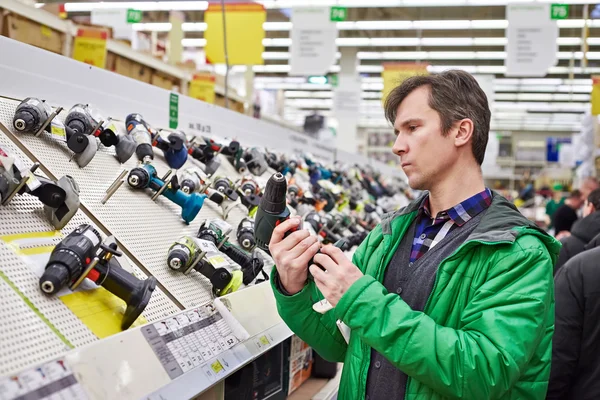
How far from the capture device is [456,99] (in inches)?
56.3

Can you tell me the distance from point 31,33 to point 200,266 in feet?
8.86

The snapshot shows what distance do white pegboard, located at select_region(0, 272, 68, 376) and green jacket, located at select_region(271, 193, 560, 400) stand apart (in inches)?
21.7

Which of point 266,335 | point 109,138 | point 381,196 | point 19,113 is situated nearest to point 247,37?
point 381,196

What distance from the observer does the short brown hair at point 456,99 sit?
4.67ft

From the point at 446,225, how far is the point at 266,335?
27.2 inches

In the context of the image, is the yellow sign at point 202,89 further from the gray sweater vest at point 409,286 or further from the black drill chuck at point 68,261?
the gray sweater vest at point 409,286

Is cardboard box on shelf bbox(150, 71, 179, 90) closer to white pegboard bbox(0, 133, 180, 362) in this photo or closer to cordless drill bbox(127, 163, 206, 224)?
cordless drill bbox(127, 163, 206, 224)

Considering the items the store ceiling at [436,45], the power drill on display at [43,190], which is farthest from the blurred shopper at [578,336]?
the store ceiling at [436,45]

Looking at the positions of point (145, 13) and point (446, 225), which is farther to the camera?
point (145, 13)

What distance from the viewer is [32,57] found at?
Answer: 91.4 inches

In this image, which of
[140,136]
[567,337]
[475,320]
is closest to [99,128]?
[140,136]

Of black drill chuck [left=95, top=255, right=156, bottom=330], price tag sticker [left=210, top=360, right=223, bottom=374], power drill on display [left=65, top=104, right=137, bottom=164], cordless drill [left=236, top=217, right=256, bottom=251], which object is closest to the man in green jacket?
price tag sticker [left=210, top=360, right=223, bottom=374]

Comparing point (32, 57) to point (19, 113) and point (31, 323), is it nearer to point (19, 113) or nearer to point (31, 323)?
point (19, 113)

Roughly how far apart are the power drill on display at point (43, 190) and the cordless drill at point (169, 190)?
0.53m
